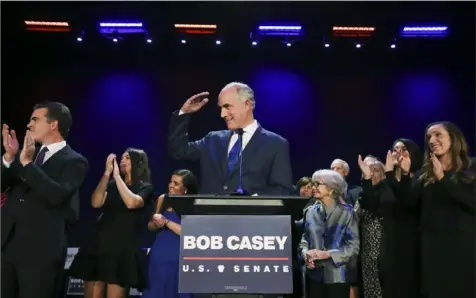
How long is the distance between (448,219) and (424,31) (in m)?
4.25

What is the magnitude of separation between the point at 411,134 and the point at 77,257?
4761 millimetres

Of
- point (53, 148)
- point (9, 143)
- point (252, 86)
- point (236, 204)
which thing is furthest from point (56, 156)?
point (252, 86)

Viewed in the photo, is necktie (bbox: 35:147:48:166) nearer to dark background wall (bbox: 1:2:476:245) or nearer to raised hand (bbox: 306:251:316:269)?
raised hand (bbox: 306:251:316:269)

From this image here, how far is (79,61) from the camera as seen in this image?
282 inches

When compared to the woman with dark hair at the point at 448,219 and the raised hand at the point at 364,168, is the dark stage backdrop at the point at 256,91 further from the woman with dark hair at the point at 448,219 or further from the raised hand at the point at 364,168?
the woman with dark hair at the point at 448,219

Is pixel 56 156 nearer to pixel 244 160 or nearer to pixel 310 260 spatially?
pixel 244 160

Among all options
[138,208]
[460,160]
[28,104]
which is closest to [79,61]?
[28,104]

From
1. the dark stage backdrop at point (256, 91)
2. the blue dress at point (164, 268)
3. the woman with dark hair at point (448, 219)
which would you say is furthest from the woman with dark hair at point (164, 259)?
the dark stage backdrop at point (256, 91)

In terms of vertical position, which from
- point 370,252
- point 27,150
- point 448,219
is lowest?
point 370,252

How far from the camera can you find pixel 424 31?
21.5ft

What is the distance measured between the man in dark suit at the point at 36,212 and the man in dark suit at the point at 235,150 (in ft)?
2.78

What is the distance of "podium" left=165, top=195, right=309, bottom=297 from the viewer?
1.82 m

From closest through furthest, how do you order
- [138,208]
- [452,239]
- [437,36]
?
[452,239], [138,208], [437,36]

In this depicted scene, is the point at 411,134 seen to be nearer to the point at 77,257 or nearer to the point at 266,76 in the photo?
the point at 266,76
